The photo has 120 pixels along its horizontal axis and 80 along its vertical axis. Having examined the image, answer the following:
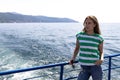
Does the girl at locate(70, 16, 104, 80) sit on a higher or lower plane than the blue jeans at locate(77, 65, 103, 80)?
higher

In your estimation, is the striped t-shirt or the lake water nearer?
the striped t-shirt

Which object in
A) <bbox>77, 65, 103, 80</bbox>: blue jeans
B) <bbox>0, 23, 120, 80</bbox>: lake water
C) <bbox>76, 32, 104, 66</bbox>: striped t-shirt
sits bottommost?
<bbox>0, 23, 120, 80</bbox>: lake water

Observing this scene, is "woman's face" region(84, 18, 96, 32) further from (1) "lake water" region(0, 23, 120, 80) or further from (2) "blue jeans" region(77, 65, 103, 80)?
(1) "lake water" region(0, 23, 120, 80)

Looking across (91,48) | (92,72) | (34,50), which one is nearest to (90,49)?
(91,48)

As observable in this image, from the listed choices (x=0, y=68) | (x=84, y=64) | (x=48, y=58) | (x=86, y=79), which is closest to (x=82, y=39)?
(x=84, y=64)

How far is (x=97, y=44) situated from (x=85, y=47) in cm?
19

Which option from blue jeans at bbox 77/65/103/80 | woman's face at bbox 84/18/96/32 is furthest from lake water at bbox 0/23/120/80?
woman's face at bbox 84/18/96/32

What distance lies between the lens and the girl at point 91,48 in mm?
4020

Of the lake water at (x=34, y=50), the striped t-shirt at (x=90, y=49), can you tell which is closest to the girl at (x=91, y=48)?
the striped t-shirt at (x=90, y=49)

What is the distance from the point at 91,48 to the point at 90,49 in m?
0.02

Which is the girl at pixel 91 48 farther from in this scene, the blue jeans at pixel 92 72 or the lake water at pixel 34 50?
the lake water at pixel 34 50

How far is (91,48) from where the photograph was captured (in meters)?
4.03

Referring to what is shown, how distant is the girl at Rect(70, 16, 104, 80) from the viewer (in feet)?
13.2

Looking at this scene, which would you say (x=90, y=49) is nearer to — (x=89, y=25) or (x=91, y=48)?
(x=91, y=48)
